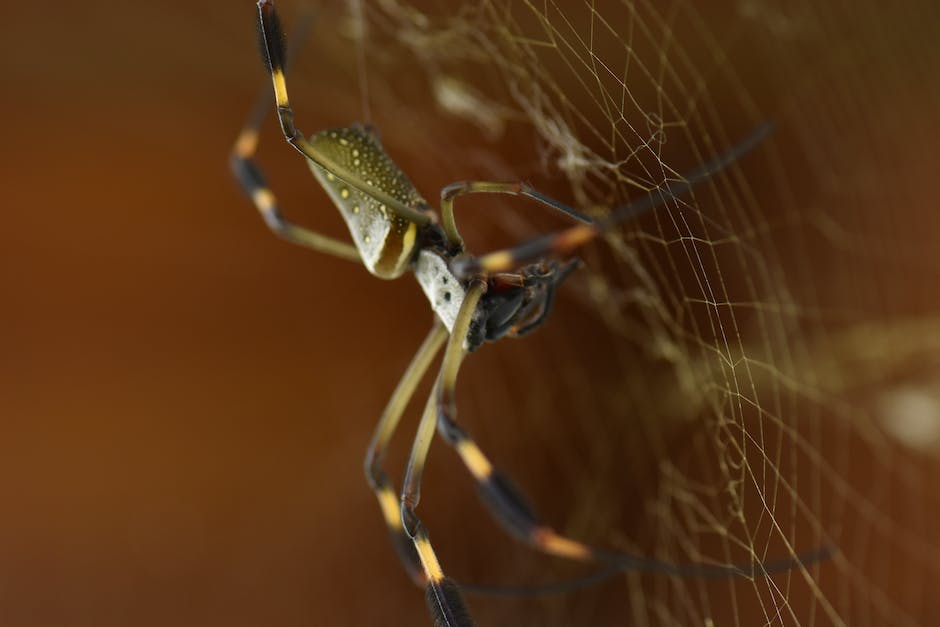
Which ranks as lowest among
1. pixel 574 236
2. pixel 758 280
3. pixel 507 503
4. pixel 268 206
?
pixel 758 280

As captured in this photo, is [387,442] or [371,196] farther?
[387,442]

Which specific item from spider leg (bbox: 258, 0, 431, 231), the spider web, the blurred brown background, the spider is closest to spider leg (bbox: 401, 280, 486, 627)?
the spider

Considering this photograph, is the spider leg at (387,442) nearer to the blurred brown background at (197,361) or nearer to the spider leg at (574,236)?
the spider leg at (574,236)

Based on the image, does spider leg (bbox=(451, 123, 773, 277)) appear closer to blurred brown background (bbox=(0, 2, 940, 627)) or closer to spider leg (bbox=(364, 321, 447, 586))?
spider leg (bbox=(364, 321, 447, 586))

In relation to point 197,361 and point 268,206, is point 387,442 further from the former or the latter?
point 197,361

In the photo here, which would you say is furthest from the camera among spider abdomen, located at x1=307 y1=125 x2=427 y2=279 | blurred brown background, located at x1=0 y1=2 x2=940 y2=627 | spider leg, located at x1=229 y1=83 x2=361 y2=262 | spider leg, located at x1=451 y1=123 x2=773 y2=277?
blurred brown background, located at x1=0 y1=2 x2=940 y2=627

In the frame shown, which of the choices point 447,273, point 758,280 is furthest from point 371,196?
point 758,280

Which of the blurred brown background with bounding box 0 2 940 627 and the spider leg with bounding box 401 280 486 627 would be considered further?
the blurred brown background with bounding box 0 2 940 627

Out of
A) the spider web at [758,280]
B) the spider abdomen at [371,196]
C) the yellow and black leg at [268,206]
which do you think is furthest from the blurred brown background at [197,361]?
the spider abdomen at [371,196]
